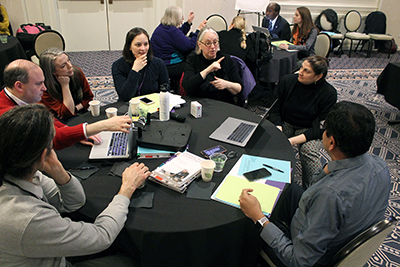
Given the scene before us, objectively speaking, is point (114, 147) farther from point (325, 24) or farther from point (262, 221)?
point (325, 24)

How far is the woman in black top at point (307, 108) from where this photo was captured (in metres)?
2.35

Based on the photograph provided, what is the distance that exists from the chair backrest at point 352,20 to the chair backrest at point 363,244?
7.70m

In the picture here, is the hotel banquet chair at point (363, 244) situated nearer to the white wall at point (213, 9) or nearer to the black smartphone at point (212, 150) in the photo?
the black smartphone at point (212, 150)

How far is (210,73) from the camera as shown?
8.74 feet

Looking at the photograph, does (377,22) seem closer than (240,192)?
No

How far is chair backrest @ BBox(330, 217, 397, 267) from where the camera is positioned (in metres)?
1.02

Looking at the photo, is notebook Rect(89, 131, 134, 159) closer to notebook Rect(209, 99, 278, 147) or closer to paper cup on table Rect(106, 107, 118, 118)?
paper cup on table Rect(106, 107, 118, 118)

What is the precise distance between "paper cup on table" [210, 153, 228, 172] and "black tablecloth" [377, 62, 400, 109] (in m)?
3.50

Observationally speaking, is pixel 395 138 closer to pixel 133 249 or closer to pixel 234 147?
pixel 234 147

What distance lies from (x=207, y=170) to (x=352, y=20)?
774 centimetres

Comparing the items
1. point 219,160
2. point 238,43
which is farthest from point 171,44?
point 219,160

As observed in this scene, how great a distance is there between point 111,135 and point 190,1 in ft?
18.7

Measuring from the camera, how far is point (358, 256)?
43.1 inches

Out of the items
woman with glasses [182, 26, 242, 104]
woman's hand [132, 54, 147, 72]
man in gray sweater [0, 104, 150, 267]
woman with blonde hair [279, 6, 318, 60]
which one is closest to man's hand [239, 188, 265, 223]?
man in gray sweater [0, 104, 150, 267]
